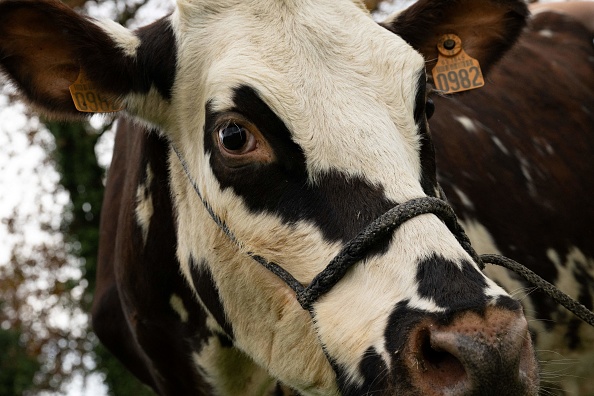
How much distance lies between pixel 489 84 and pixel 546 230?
954 mm

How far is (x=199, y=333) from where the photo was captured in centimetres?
377

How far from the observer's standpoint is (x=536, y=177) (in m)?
4.64

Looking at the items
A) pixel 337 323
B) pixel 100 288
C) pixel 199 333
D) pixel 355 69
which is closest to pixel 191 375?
pixel 199 333

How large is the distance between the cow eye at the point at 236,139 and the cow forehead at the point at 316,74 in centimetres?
9

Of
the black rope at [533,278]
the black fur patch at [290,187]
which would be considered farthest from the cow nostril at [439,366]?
the black rope at [533,278]

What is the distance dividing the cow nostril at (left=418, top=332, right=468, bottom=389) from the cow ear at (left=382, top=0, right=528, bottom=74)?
178 cm

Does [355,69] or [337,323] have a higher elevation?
[355,69]

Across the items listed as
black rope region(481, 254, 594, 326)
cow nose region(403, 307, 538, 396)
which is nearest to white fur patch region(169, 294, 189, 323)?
black rope region(481, 254, 594, 326)

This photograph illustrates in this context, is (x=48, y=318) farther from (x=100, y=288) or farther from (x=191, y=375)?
Answer: (x=191, y=375)

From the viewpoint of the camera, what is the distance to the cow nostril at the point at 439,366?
230 centimetres

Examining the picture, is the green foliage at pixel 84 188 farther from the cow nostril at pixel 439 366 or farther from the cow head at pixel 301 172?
the cow nostril at pixel 439 366

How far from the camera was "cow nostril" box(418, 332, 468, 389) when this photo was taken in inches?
90.7

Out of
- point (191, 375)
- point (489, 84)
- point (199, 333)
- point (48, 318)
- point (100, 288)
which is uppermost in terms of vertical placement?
point (489, 84)

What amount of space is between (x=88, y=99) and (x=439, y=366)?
1864 millimetres
